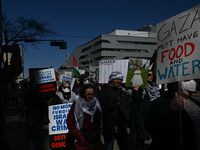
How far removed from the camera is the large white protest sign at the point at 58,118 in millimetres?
4082

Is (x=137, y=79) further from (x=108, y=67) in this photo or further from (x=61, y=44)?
(x=61, y=44)

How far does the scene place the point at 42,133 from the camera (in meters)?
6.13

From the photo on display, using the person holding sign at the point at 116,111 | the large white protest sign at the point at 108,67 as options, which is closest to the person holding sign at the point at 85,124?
the person holding sign at the point at 116,111

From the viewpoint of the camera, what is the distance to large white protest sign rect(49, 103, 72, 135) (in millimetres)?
4082

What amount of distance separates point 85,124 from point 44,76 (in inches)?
135

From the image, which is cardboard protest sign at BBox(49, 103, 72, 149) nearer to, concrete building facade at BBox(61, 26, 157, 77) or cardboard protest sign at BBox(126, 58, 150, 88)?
cardboard protest sign at BBox(126, 58, 150, 88)

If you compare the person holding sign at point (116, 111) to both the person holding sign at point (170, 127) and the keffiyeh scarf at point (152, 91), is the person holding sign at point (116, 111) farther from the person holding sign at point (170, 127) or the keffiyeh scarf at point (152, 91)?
the person holding sign at point (170, 127)

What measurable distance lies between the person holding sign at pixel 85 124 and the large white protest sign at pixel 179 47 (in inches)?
50.0

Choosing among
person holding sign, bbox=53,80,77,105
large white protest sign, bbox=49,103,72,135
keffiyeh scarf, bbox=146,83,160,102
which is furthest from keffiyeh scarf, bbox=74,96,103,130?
keffiyeh scarf, bbox=146,83,160,102

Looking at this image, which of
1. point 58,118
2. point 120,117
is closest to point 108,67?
point 58,118

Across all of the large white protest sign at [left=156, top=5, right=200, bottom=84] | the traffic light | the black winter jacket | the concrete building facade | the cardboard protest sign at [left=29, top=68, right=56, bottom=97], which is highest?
the concrete building facade

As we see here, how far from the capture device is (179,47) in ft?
6.59

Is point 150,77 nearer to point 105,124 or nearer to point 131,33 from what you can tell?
Answer: point 105,124

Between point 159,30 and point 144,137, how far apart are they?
2554mm
